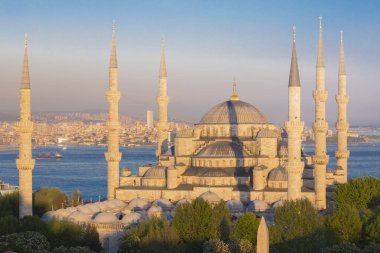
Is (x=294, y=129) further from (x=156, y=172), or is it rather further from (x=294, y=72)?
(x=156, y=172)

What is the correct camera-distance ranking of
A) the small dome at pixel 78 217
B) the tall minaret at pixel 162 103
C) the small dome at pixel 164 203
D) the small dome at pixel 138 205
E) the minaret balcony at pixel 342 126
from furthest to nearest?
the tall minaret at pixel 162 103 < the minaret balcony at pixel 342 126 < the small dome at pixel 138 205 < the small dome at pixel 164 203 < the small dome at pixel 78 217

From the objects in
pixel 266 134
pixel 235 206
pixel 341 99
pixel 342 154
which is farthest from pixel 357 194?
pixel 341 99

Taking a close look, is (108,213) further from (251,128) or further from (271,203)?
(251,128)

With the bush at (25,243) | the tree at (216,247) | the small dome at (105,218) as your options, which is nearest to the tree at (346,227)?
the tree at (216,247)

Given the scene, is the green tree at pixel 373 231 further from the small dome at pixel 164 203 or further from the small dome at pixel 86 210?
the small dome at pixel 86 210

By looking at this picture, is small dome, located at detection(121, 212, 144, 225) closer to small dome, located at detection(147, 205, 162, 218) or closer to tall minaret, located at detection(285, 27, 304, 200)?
small dome, located at detection(147, 205, 162, 218)

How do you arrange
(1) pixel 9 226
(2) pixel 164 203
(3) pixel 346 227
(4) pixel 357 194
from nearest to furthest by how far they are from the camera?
(3) pixel 346 227
(1) pixel 9 226
(4) pixel 357 194
(2) pixel 164 203

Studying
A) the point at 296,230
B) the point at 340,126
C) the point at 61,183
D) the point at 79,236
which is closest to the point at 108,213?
the point at 79,236
